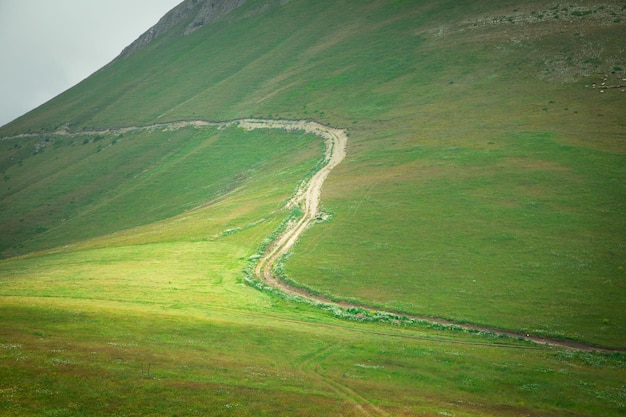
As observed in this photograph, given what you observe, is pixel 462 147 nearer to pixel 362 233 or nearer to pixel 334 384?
pixel 362 233

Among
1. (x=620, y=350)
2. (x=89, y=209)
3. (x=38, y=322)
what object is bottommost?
(x=620, y=350)

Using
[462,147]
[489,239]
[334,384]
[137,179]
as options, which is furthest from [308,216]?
[137,179]

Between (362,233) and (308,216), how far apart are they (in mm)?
11969

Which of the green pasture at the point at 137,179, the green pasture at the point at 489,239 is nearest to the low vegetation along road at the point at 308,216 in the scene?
the green pasture at the point at 489,239

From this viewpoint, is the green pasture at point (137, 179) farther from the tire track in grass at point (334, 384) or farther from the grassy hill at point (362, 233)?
the tire track in grass at point (334, 384)

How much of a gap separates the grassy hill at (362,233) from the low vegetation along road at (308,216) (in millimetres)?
1227

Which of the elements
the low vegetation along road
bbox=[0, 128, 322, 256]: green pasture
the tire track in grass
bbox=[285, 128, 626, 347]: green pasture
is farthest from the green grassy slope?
the tire track in grass

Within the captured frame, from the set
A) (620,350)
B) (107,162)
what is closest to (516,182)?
(620,350)

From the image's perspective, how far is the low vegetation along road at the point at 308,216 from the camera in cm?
4468

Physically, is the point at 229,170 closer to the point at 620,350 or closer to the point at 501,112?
the point at 501,112

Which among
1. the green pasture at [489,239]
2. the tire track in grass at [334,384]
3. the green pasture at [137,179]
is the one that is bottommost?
the green pasture at [489,239]

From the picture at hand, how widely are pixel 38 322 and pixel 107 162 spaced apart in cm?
11784

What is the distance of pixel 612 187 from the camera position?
66625mm

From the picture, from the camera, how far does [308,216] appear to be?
75.6 m
